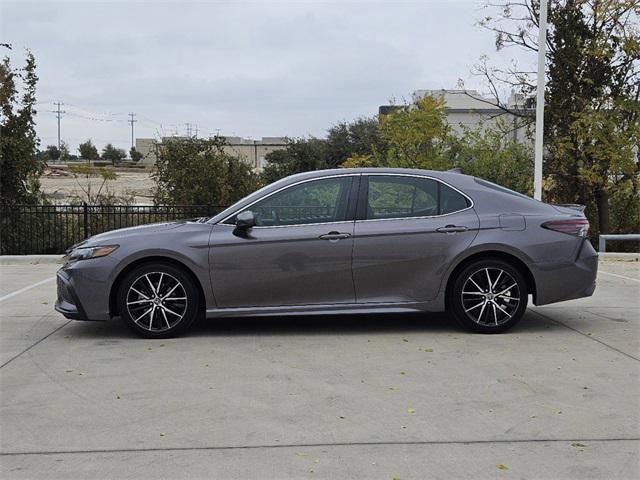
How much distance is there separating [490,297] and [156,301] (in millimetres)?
3237

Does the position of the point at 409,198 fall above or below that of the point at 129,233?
above

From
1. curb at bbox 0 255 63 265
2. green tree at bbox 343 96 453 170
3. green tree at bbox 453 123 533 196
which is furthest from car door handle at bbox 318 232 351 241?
green tree at bbox 343 96 453 170

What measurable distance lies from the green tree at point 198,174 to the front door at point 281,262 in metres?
10.7

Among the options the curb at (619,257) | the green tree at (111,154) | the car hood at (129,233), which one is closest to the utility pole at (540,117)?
the curb at (619,257)

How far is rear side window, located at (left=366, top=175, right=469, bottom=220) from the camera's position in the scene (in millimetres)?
7391

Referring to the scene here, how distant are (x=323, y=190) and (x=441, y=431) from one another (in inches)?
131

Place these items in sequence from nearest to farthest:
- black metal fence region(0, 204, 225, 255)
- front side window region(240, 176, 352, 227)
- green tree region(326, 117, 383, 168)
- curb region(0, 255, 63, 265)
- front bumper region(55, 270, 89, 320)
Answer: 1. front bumper region(55, 270, 89, 320)
2. front side window region(240, 176, 352, 227)
3. curb region(0, 255, 63, 265)
4. black metal fence region(0, 204, 225, 255)
5. green tree region(326, 117, 383, 168)

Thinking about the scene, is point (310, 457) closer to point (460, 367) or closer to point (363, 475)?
point (363, 475)

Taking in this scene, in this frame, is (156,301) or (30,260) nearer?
(156,301)

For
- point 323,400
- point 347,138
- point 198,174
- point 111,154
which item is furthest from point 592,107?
point 111,154

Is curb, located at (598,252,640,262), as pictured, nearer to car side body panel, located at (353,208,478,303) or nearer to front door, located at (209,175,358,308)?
car side body panel, located at (353,208,478,303)

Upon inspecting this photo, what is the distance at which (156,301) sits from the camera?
7.17 meters

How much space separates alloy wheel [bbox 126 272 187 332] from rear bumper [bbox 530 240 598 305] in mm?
3451

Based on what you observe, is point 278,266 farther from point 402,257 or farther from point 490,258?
point 490,258
